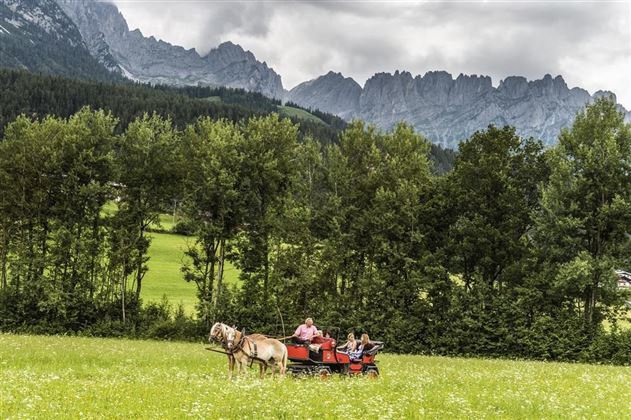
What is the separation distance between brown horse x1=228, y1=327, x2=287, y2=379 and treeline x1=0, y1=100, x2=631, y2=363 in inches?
955

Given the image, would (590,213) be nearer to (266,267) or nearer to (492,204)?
(492,204)

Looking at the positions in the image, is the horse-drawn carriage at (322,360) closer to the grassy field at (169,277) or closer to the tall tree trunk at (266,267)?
the tall tree trunk at (266,267)

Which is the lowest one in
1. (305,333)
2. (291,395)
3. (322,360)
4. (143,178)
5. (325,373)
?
(325,373)

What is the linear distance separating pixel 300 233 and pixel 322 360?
2496 centimetres

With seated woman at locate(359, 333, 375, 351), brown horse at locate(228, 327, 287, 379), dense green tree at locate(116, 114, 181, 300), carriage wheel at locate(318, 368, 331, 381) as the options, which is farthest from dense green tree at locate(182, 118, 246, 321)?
carriage wheel at locate(318, 368, 331, 381)

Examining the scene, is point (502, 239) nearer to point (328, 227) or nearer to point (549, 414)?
point (328, 227)

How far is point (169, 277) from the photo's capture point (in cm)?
7675

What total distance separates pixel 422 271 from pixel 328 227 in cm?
958

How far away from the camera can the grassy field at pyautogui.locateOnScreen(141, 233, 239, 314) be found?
6231 cm

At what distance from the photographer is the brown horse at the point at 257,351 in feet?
67.7

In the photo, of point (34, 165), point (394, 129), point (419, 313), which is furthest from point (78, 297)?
point (394, 129)

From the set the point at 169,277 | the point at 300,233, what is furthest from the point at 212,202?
the point at 169,277

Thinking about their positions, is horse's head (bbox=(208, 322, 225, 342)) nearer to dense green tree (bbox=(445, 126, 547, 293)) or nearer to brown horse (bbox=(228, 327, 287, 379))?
brown horse (bbox=(228, 327, 287, 379))

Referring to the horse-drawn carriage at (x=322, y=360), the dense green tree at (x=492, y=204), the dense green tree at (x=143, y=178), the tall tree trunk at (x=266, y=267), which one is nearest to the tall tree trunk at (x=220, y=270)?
the tall tree trunk at (x=266, y=267)
